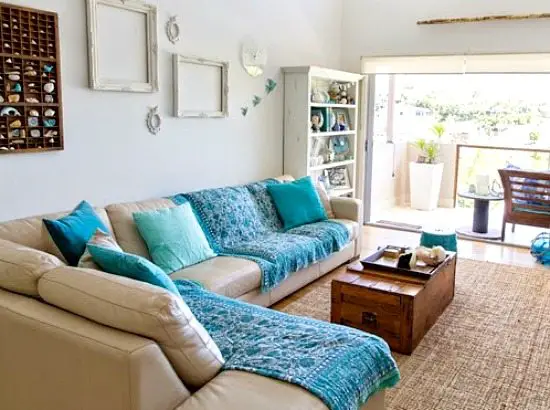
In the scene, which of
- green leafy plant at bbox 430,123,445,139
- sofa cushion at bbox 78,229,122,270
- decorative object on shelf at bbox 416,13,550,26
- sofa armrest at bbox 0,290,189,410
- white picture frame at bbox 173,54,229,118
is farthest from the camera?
green leafy plant at bbox 430,123,445,139

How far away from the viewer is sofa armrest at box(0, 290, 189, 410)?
5.12 ft

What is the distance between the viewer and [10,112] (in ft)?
9.25

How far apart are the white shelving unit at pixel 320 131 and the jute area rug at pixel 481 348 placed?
1405 mm

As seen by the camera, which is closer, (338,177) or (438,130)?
(338,177)

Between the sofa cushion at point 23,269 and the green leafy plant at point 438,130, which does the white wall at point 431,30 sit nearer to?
the green leafy plant at point 438,130

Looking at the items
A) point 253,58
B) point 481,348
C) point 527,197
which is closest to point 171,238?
point 481,348

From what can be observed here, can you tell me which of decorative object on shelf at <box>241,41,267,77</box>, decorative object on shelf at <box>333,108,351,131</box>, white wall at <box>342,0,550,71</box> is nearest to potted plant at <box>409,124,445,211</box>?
decorative object on shelf at <box>333,108,351,131</box>

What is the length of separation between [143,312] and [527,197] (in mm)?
4665

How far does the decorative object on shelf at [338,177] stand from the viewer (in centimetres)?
586

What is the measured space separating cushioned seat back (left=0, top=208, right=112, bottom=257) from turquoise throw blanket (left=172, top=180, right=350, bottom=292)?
1.07 meters

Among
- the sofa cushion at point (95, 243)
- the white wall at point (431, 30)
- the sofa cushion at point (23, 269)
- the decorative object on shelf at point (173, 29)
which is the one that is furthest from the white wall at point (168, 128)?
the sofa cushion at point (23, 269)

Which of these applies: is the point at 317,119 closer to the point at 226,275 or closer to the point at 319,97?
the point at 319,97

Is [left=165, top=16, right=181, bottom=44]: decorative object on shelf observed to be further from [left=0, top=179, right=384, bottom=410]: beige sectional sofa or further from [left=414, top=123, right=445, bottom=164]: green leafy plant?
[left=414, top=123, right=445, bottom=164]: green leafy plant

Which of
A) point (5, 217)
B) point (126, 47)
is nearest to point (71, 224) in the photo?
point (5, 217)
